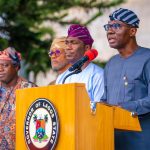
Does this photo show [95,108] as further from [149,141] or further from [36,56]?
[36,56]

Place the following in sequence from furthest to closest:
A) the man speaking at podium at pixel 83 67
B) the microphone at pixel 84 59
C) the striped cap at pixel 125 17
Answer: the man speaking at podium at pixel 83 67
the striped cap at pixel 125 17
the microphone at pixel 84 59

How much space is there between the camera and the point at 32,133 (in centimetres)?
420

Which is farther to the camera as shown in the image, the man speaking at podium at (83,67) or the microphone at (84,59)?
the man speaking at podium at (83,67)

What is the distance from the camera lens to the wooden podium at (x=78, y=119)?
397cm

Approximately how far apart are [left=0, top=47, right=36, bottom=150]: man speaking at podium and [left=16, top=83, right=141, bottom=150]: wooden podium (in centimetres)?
137

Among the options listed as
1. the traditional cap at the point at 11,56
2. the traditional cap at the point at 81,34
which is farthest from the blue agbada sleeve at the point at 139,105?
the traditional cap at the point at 11,56

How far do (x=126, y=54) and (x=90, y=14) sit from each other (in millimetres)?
7141

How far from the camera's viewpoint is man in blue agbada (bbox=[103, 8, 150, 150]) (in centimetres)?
451

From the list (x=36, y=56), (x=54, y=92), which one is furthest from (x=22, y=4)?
(x=54, y=92)

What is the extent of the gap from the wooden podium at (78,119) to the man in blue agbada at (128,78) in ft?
0.65

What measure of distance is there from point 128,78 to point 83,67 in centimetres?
64

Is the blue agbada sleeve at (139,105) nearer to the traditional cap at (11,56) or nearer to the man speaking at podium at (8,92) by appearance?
the man speaking at podium at (8,92)

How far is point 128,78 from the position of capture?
468cm

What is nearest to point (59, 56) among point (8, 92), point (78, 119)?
point (8, 92)
